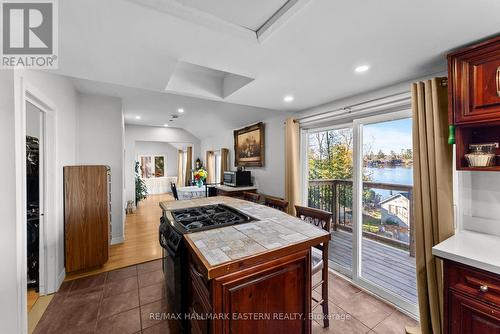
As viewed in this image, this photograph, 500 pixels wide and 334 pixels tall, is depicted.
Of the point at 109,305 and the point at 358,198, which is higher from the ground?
the point at 358,198

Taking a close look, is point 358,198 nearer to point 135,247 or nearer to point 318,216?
point 318,216

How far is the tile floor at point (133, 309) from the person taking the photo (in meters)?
1.76

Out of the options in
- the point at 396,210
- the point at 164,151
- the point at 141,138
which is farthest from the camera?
the point at 164,151

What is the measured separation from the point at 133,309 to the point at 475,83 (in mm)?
3365

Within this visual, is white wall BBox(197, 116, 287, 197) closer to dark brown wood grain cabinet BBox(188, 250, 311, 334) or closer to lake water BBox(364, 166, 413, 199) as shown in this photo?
lake water BBox(364, 166, 413, 199)

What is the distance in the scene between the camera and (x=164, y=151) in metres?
9.48

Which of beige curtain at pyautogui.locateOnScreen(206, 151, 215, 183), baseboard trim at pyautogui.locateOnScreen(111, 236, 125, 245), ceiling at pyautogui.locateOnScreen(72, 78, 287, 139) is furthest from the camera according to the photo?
beige curtain at pyautogui.locateOnScreen(206, 151, 215, 183)

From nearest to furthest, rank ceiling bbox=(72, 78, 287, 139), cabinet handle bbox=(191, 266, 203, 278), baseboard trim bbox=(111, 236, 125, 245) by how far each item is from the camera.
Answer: cabinet handle bbox=(191, 266, 203, 278)
ceiling bbox=(72, 78, 287, 139)
baseboard trim bbox=(111, 236, 125, 245)

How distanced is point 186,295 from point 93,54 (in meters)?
1.96

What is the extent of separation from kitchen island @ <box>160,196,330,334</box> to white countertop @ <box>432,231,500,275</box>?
29.3 inches

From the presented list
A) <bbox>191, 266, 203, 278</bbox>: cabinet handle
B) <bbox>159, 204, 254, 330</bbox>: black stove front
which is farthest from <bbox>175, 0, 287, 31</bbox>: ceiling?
<bbox>191, 266, 203, 278</bbox>: cabinet handle

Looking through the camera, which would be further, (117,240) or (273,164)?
(273,164)

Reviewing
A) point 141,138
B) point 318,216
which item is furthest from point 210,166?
point 318,216

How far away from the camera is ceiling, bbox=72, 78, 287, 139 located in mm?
3159
